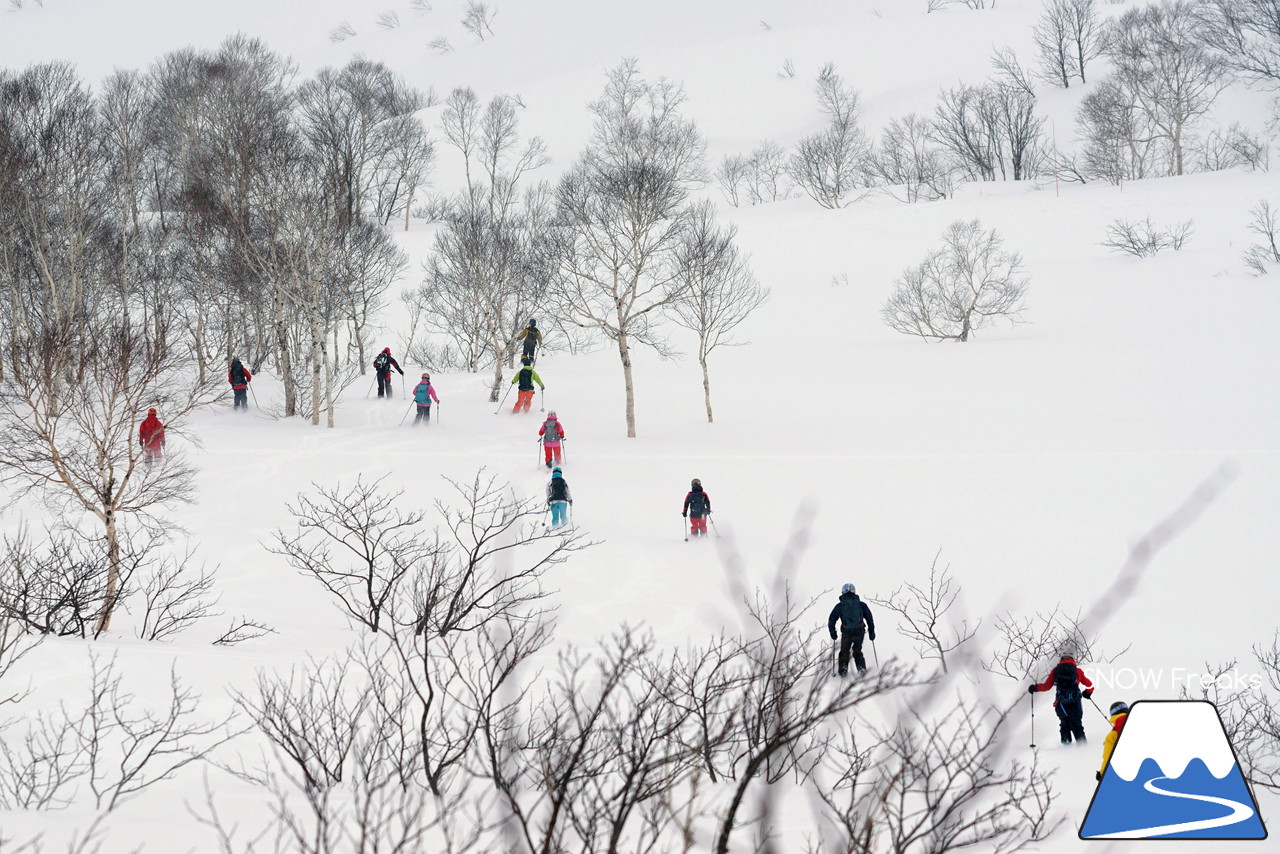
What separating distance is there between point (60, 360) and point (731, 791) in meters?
11.9

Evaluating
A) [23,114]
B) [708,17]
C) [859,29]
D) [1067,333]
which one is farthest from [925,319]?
[708,17]

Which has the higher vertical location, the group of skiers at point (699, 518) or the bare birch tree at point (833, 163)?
the bare birch tree at point (833, 163)

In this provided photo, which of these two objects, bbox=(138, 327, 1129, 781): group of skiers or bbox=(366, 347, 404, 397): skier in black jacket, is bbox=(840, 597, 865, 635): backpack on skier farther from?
bbox=(366, 347, 404, 397): skier in black jacket

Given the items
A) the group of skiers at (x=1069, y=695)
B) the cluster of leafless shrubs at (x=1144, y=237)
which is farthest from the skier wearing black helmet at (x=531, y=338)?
the cluster of leafless shrubs at (x=1144, y=237)

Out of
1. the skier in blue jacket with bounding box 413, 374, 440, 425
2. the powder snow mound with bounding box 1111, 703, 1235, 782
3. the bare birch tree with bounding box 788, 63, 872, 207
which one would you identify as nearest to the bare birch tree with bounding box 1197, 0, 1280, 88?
the bare birch tree with bounding box 788, 63, 872, 207

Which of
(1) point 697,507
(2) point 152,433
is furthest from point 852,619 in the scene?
(2) point 152,433

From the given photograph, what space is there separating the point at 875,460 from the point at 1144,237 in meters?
24.1

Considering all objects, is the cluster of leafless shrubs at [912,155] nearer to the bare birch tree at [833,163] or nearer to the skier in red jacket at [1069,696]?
the bare birch tree at [833,163]

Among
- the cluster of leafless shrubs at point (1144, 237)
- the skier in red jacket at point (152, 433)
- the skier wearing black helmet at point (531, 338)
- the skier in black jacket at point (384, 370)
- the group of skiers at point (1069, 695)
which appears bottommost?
the group of skiers at point (1069, 695)

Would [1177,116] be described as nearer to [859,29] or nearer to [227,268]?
[859,29]

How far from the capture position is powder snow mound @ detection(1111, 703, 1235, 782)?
263 cm

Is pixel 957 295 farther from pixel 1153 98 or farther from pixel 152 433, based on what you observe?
pixel 152 433

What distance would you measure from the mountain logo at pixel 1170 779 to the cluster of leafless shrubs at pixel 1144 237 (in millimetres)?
36891

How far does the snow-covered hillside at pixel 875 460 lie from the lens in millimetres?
10000
